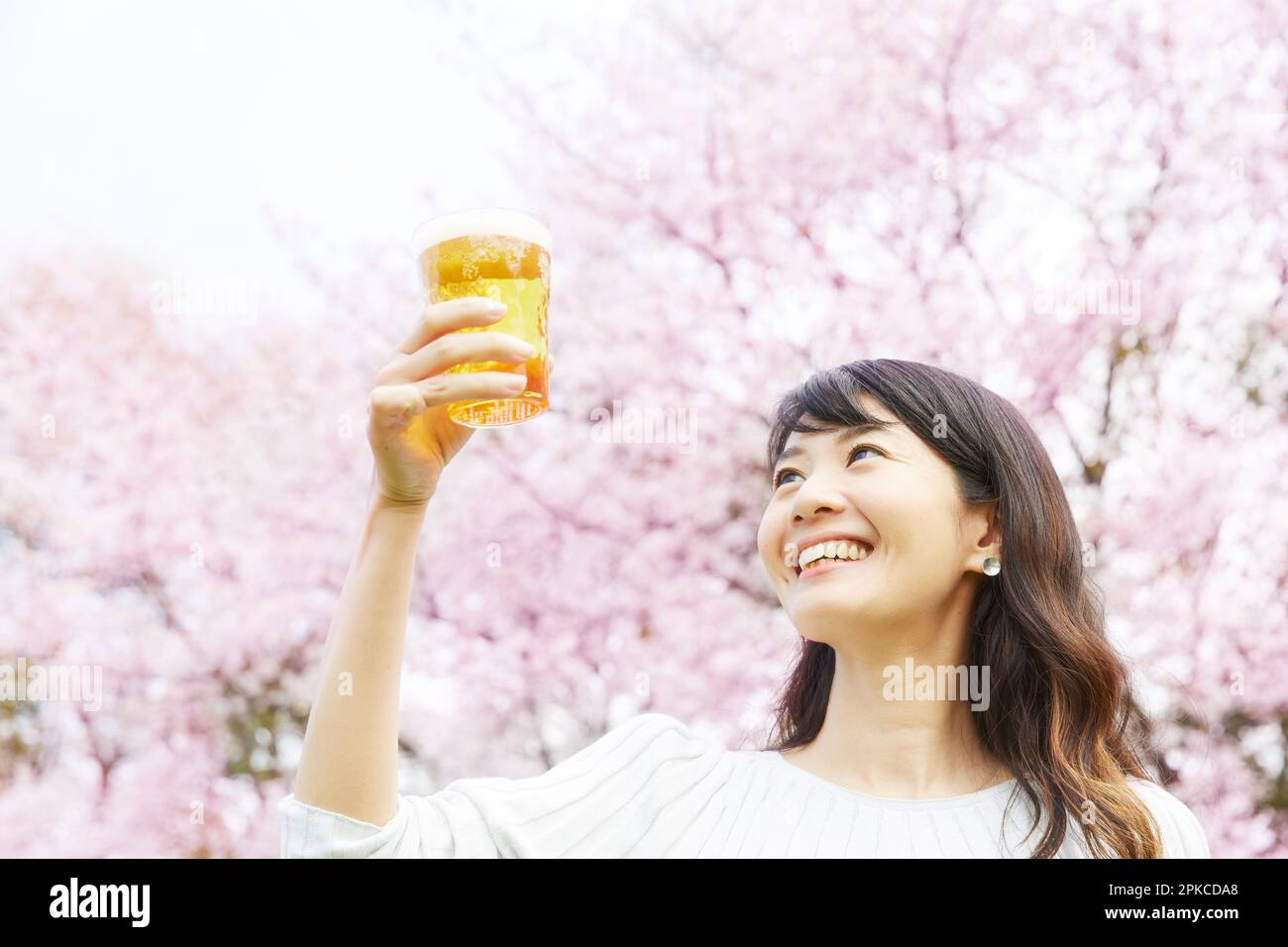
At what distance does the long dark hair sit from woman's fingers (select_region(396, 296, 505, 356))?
74 centimetres

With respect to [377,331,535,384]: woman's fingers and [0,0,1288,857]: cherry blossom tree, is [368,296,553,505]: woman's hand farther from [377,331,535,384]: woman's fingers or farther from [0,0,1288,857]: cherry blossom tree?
[0,0,1288,857]: cherry blossom tree

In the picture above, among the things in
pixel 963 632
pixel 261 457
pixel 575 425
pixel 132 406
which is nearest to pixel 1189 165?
pixel 575 425

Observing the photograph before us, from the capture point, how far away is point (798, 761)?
1.88 m

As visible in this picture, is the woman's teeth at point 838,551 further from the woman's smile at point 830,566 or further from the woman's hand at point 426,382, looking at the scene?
the woman's hand at point 426,382

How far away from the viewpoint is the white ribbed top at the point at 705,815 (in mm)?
1624

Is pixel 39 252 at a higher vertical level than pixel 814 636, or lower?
higher

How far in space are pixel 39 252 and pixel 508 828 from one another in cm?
511

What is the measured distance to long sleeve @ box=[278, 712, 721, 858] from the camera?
139 centimetres

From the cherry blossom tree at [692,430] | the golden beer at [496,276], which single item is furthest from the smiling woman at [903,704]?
the cherry blossom tree at [692,430]

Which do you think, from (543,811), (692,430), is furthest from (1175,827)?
(692,430)

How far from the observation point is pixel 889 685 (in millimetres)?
1791

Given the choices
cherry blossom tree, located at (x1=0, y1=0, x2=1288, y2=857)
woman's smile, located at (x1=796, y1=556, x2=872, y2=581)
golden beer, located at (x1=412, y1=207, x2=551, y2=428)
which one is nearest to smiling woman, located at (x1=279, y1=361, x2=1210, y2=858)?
woman's smile, located at (x1=796, y1=556, x2=872, y2=581)

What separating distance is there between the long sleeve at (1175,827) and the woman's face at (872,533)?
1.32ft

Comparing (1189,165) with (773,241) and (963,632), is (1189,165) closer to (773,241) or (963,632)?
(773,241)
